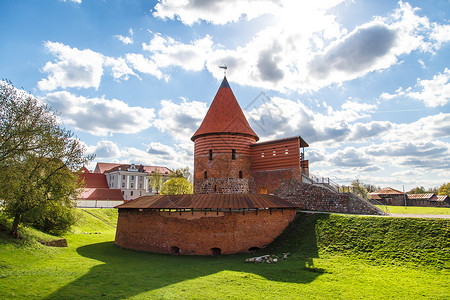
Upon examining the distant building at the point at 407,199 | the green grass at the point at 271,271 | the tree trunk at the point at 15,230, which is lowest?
the green grass at the point at 271,271

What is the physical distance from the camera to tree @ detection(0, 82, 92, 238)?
38.4 ft

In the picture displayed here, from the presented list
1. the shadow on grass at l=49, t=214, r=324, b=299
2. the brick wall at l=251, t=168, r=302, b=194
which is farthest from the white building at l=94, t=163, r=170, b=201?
the shadow on grass at l=49, t=214, r=324, b=299

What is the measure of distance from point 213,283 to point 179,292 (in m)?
1.36

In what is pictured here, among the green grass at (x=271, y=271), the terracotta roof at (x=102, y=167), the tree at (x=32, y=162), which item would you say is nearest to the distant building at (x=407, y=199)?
the green grass at (x=271, y=271)

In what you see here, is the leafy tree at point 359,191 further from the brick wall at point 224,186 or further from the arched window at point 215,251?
the arched window at point 215,251

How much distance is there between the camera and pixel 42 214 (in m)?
14.9

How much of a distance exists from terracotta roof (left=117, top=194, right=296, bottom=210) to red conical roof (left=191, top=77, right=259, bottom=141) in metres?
6.60

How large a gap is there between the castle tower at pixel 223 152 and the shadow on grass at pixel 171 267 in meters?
5.92

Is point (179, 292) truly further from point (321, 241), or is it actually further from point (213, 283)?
point (321, 241)

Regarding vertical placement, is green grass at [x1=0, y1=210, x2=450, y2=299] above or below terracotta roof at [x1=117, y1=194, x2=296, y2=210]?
below

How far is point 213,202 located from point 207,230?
148 centimetres

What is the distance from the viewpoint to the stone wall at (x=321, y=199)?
16359 mm

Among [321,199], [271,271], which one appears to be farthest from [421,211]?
[271,271]

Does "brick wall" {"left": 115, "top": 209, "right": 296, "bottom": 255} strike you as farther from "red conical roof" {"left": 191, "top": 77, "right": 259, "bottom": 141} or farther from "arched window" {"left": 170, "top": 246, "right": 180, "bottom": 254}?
"red conical roof" {"left": 191, "top": 77, "right": 259, "bottom": 141}
